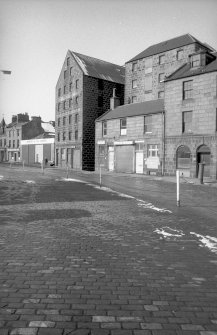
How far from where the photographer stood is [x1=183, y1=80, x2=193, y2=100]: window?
28470 mm

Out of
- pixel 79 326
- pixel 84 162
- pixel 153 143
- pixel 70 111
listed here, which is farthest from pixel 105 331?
pixel 70 111

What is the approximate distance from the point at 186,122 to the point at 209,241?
2382 centimetres

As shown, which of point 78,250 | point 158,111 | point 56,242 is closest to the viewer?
point 78,250

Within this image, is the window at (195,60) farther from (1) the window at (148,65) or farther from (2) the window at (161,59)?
(1) the window at (148,65)

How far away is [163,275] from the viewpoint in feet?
15.3

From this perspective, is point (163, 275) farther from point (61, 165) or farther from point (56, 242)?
point (61, 165)

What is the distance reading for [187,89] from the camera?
28797 mm

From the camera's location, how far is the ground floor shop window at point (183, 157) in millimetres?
28719

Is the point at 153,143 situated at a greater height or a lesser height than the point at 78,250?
greater

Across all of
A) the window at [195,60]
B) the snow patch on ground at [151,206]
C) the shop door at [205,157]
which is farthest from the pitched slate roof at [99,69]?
the snow patch on ground at [151,206]

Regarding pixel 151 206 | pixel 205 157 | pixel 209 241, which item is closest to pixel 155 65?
pixel 205 157

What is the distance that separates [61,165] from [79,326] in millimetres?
44871

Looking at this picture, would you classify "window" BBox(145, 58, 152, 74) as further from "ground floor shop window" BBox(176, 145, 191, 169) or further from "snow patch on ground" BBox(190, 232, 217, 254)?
"snow patch on ground" BBox(190, 232, 217, 254)

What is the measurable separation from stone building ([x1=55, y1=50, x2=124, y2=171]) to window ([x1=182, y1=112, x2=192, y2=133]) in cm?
1715
